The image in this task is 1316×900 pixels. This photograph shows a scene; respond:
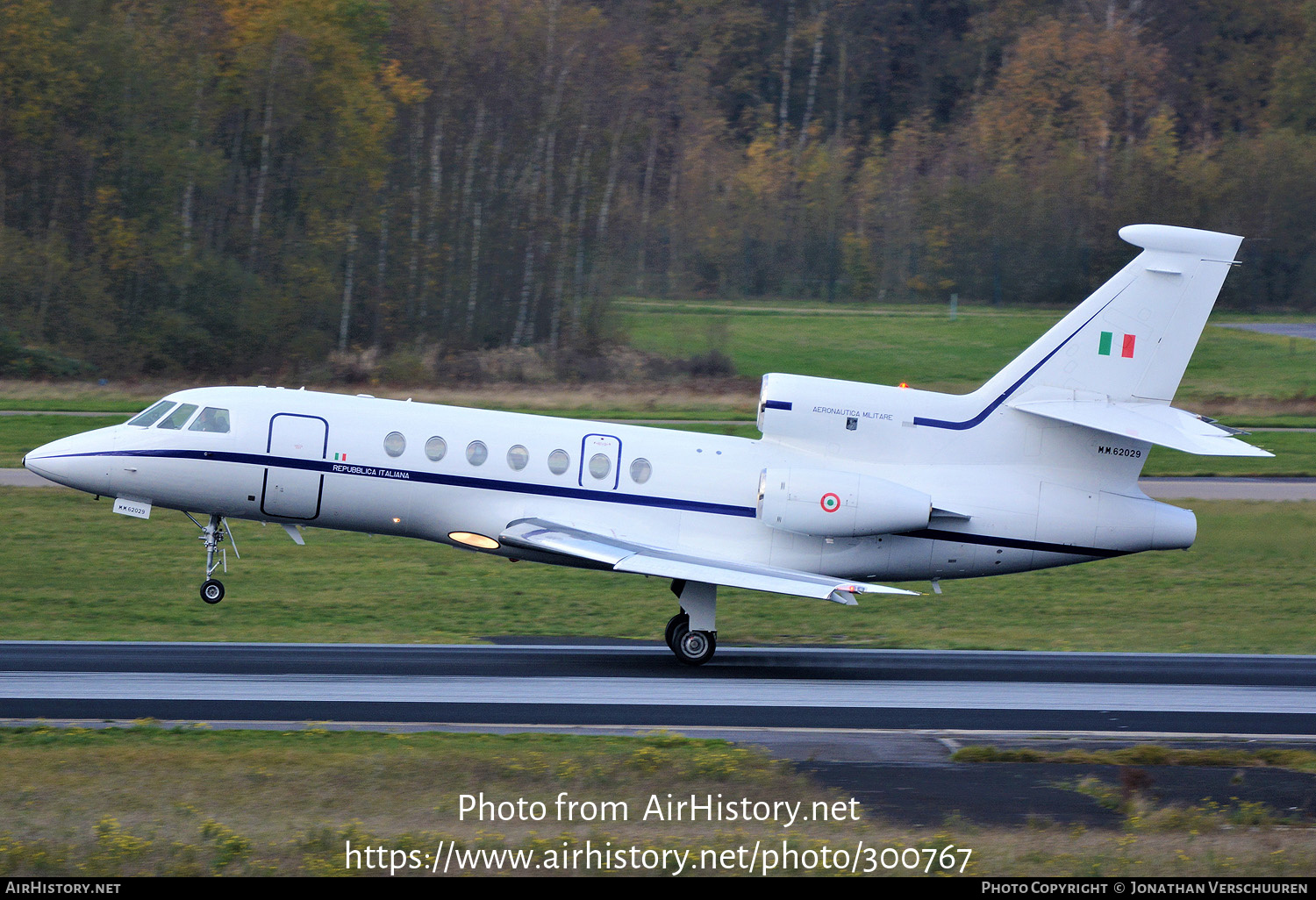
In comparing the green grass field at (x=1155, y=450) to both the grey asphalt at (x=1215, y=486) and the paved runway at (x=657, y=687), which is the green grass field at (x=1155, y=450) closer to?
the grey asphalt at (x=1215, y=486)

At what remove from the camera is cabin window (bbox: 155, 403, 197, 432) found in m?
19.4

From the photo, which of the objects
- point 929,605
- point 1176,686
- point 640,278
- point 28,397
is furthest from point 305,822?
point 640,278

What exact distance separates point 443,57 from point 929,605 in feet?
121

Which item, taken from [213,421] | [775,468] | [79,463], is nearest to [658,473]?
[775,468]

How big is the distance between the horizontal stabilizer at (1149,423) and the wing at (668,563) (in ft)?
11.6

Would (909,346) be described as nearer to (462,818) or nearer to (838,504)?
(838,504)

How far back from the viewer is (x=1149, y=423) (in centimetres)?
1873

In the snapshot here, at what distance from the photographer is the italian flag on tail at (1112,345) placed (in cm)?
1931

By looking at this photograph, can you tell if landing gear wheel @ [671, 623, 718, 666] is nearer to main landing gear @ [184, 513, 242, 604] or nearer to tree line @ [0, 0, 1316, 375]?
main landing gear @ [184, 513, 242, 604]

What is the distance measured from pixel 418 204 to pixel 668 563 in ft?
122

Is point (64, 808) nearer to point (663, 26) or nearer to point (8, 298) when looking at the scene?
point (8, 298)

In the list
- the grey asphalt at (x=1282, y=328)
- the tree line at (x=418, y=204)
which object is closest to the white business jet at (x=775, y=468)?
the tree line at (x=418, y=204)

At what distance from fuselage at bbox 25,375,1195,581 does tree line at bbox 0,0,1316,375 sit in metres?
32.2

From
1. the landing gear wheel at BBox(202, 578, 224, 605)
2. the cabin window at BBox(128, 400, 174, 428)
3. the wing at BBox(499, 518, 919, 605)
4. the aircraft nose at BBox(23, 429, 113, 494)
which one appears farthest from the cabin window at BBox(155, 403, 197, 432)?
the wing at BBox(499, 518, 919, 605)
